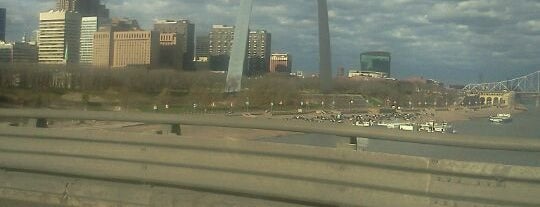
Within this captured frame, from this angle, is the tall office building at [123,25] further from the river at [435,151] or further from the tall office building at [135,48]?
the river at [435,151]

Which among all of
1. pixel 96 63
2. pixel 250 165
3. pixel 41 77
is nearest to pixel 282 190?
pixel 250 165

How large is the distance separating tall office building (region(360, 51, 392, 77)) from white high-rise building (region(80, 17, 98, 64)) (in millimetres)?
8589

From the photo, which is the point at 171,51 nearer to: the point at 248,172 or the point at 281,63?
the point at 281,63

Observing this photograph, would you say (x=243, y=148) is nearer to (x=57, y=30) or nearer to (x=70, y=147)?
(x=70, y=147)

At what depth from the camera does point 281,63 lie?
24.1 metres

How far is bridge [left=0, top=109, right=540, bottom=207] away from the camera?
502 cm

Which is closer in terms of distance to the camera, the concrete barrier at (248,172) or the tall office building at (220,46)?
the concrete barrier at (248,172)

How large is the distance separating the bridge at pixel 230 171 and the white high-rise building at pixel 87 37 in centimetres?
1276

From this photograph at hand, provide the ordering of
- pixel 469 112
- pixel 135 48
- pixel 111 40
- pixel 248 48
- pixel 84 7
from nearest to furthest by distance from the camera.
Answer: pixel 469 112, pixel 111 40, pixel 135 48, pixel 84 7, pixel 248 48

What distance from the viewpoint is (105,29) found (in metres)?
22.1

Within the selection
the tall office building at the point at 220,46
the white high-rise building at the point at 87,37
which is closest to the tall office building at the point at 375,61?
the tall office building at the point at 220,46

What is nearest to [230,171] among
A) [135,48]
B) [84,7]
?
[135,48]

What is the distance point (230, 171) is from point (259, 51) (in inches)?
927

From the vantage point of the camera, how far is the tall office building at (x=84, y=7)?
79.0 feet
